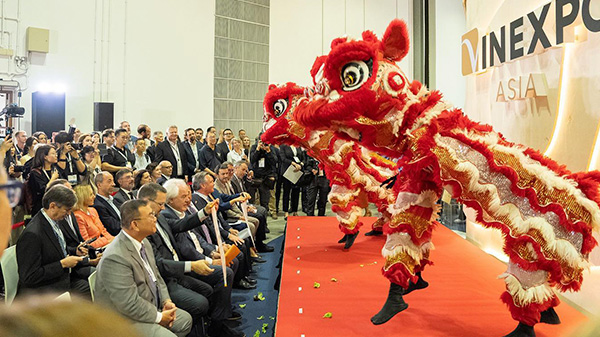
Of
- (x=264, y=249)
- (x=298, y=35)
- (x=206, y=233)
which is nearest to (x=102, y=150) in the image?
(x=264, y=249)

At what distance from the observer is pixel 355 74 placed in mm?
2924

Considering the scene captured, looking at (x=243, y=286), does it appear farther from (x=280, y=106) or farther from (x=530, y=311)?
(x=530, y=311)

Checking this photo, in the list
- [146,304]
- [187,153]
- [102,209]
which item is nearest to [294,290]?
[146,304]

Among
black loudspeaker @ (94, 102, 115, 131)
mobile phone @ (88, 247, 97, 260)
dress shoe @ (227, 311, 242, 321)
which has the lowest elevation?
dress shoe @ (227, 311, 242, 321)

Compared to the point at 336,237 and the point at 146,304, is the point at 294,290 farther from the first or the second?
the point at 336,237

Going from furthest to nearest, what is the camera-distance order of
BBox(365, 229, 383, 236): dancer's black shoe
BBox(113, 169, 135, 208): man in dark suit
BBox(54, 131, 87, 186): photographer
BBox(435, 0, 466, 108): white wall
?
BBox(435, 0, 466, 108): white wall → BBox(365, 229, 383, 236): dancer's black shoe → BBox(54, 131, 87, 186): photographer → BBox(113, 169, 135, 208): man in dark suit

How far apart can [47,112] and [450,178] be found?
7.63 metres

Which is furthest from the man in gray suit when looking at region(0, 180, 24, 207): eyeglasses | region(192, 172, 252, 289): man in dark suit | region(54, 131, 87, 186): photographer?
region(54, 131, 87, 186): photographer

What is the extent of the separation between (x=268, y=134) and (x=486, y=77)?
7.20 feet

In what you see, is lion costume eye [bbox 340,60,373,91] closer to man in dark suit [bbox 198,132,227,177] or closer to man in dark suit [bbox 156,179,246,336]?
man in dark suit [bbox 156,179,246,336]

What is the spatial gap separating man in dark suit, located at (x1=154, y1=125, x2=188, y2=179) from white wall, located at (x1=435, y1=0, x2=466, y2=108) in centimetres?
560

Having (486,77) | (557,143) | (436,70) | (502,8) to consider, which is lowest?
(557,143)

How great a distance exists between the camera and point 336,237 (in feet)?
17.7

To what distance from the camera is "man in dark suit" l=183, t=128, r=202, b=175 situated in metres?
7.54
